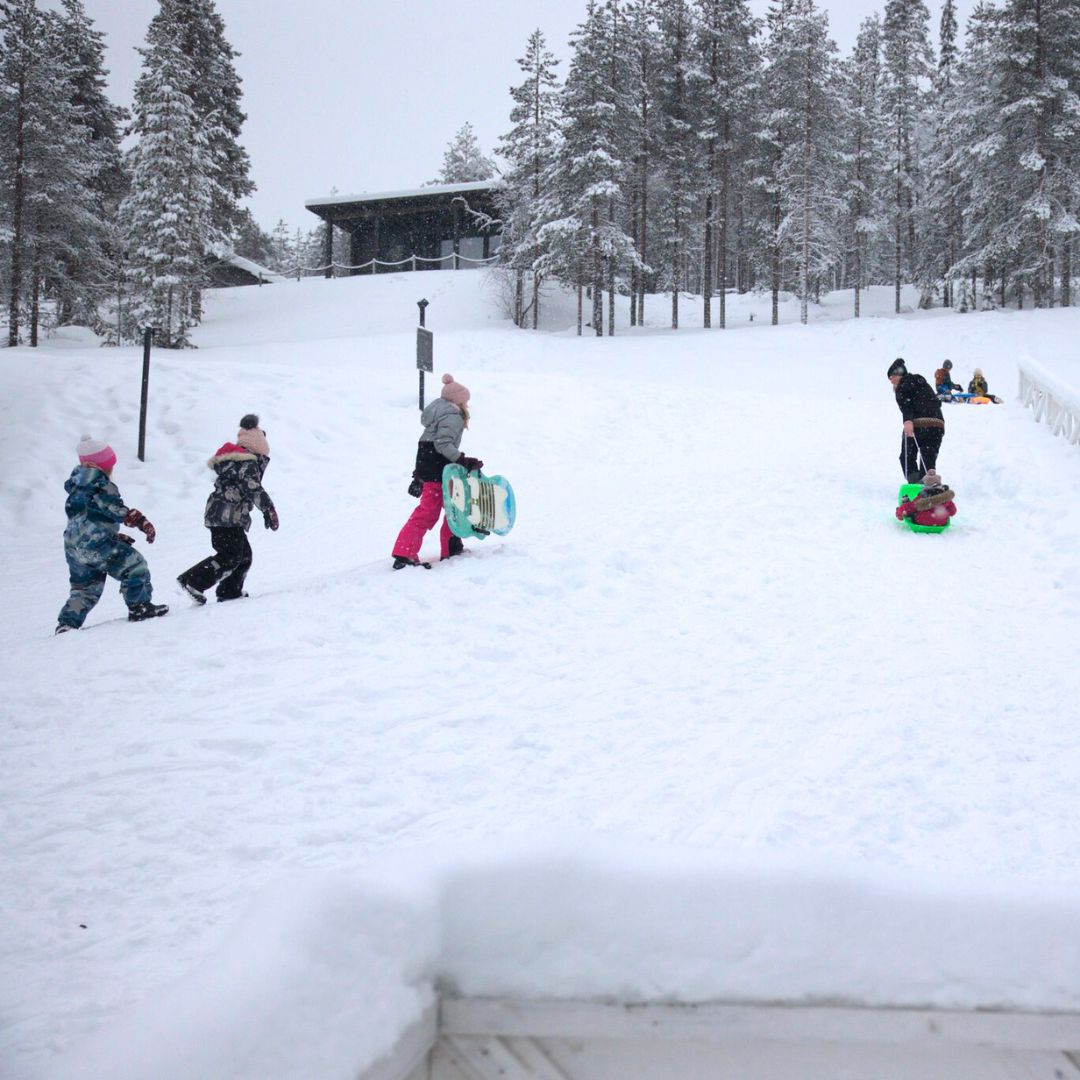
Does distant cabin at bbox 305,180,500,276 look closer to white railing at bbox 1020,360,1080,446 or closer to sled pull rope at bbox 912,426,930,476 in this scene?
white railing at bbox 1020,360,1080,446

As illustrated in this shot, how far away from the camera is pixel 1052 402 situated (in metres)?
12.0

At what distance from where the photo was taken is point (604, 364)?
83.9ft

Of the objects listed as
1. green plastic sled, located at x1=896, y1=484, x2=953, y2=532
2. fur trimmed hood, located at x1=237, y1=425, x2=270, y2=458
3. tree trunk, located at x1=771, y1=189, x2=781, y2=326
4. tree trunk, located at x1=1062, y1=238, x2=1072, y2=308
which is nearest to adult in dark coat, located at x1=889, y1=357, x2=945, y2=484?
green plastic sled, located at x1=896, y1=484, x2=953, y2=532

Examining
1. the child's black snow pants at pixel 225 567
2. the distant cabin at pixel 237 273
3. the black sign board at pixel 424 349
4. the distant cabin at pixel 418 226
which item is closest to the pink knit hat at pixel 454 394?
the child's black snow pants at pixel 225 567

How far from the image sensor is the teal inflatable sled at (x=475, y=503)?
7223 millimetres

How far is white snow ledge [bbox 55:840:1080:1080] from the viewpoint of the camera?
1.52 m

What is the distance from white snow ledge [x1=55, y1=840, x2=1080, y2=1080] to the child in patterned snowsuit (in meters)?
5.15

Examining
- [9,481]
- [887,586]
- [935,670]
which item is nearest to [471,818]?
[935,670]

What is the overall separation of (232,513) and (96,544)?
3.31ft

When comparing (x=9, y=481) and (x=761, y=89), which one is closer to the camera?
(x=9, y=481)

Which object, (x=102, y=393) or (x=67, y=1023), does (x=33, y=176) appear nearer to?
(x=102, y=393)

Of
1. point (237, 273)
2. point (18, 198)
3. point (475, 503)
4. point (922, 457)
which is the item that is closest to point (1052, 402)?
point (922, 457)

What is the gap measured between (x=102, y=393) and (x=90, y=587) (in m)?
8.84

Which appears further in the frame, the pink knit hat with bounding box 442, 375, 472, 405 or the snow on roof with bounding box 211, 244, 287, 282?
the snow on roof with bounding box 211, 244, 287, 282
